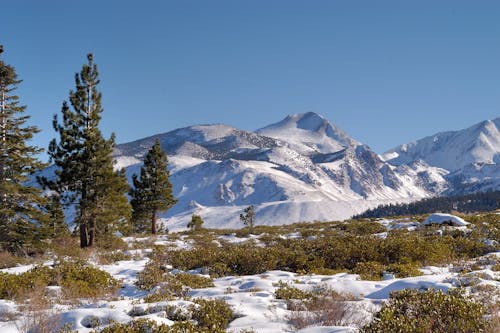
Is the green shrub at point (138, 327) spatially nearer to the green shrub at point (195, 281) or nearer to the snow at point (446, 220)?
the green shrub at point (195, 281)

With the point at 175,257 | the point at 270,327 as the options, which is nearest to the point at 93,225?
the point at 175,257

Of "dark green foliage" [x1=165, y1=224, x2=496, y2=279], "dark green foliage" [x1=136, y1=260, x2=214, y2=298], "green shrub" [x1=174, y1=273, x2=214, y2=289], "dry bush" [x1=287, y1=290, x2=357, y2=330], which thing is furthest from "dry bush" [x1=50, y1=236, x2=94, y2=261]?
"dry bush" [x1=287, y1=290, x2=357, y2=330]

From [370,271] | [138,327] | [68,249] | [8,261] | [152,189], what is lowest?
[370,271]

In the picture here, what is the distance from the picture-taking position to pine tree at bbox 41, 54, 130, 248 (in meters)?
23.4

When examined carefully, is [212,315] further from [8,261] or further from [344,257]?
[8,261]

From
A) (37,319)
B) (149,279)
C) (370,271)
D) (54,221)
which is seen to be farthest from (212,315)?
(54,221)

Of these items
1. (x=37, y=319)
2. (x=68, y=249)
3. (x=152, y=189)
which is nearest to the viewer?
(x=37, y=319)

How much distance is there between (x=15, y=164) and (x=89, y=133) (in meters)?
4.52

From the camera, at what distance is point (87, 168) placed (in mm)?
23734

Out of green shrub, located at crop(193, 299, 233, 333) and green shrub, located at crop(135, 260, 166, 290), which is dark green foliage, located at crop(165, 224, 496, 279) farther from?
green shrub, located at crop(193, 299, 233, 333)

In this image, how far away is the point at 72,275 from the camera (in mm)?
12156

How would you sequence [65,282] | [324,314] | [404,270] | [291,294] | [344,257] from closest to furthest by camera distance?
[324,314]
[291,294]
[65,282]
[404,270]
[344,257]

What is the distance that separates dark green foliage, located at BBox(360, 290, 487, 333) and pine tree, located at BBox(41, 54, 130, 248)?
20632 millimetres

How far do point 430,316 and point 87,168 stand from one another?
22.1 m
